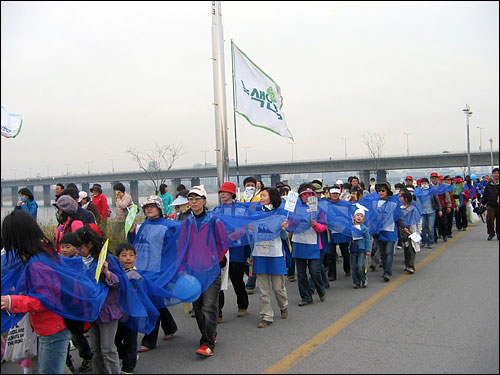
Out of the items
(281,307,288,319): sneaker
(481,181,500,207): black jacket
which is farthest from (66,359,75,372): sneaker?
(481,181,500,207): black jacket

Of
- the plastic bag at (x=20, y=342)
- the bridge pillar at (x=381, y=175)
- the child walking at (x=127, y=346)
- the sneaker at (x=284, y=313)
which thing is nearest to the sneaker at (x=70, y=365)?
the child walking at (x=127, y=346)

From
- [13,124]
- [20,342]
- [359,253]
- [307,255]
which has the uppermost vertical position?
[13,124]

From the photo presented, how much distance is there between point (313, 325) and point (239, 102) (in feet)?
19.1

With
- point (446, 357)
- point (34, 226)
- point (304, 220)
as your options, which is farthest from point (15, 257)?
point (304, 220)

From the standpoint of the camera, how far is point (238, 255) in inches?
275

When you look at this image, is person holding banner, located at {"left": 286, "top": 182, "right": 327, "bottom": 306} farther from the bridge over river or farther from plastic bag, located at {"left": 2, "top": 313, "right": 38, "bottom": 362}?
the bridge over river

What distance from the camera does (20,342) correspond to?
13.2 feet

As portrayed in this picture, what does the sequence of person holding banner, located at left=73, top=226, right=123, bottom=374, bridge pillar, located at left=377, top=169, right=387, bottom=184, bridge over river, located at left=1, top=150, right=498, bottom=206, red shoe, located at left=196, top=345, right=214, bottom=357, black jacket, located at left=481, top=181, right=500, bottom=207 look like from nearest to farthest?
1. person holding banner, located at left=73, top=226, right=123, bottom=374
2. red shoe, located at left=196, top=345, right=214, bottom=357
3. black jacket, located at left=481, top=181, right=500, bottom=207
4. bridge over river, located at left=1, top=150, right=498, bottom=206
5. bridge pillar, located at left=377, top=169, right=387, bottom=184

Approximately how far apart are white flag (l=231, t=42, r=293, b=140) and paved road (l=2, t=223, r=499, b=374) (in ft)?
15.9

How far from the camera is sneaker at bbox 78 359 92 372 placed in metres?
4.99

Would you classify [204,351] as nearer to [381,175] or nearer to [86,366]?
[86,366]

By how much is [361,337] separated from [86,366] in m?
3.19

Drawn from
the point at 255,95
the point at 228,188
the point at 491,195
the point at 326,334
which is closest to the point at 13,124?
the point at 228,188

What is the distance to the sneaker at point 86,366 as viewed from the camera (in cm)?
499
